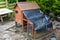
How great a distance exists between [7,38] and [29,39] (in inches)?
42.4

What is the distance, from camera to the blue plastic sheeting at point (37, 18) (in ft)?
21.6

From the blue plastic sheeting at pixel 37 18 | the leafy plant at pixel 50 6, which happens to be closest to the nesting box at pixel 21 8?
the blue plastic sheeting at pixel 37 18

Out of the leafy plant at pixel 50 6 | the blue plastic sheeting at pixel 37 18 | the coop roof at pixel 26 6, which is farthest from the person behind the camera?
the leafy plant at pixel 50 6

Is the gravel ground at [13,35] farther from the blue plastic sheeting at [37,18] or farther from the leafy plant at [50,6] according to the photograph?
the leafy plant at [50,6]

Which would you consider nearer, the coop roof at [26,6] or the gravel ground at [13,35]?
the gravel ground at [13,35]

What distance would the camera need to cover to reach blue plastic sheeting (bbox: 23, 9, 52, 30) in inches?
260

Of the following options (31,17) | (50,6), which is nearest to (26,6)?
(31,17)

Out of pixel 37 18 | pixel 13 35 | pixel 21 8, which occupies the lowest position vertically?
pixel 13 35

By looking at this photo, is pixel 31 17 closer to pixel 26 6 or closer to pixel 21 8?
pixel 21 8

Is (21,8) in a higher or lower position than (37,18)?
higher

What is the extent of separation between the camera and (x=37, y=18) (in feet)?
22.8

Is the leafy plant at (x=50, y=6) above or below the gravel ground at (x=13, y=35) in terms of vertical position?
above

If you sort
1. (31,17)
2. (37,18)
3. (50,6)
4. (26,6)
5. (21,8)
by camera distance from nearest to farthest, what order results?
(31,17) < (37,18) < (21,8) < (26,6) < (50,6)

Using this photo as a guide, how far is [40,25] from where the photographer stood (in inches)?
258
